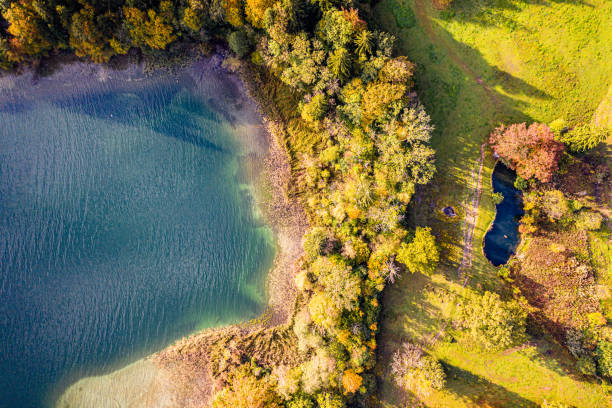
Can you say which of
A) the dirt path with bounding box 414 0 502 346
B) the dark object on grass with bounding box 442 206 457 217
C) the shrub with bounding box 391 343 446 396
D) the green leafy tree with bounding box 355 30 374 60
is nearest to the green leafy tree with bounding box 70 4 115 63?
the green leafy tree with bounding box 355 30 374 60

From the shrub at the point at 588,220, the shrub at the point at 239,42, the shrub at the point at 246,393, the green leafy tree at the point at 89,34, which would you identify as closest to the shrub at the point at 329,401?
the shrub at the point at 246,393

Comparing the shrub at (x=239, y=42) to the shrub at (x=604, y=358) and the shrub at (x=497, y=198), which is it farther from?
the shrub at (x=604, y=358)

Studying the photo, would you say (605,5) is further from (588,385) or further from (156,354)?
(156,354)

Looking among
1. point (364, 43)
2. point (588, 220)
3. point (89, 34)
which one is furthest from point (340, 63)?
point (588, 220)

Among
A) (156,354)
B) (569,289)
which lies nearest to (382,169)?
(569,289)

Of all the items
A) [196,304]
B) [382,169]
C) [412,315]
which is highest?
[382,169]

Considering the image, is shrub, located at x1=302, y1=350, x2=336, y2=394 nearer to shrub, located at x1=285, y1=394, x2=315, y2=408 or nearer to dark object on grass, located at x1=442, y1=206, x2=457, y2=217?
shrub, located at x1=285, y1=394, x2=315, y2=408

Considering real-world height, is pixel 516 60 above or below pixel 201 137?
above
